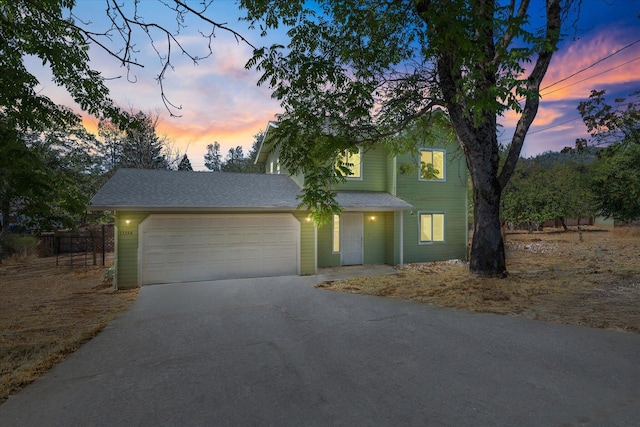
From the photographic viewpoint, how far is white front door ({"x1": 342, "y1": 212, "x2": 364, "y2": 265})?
13.3m

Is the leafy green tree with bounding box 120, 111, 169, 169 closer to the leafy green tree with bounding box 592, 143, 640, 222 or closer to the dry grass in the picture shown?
the dry grass

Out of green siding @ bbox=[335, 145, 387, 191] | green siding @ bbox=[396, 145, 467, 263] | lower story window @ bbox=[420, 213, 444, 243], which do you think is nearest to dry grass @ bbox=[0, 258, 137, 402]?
green siding @ bbox=[335, 145, 387, 191]

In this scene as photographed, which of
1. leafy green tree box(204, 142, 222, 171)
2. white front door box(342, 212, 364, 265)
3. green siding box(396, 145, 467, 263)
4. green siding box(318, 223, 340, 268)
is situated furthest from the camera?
leafy green tree box(204, 142, 222, 171)

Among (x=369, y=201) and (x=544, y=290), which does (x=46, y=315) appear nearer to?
(x=369, y=201)

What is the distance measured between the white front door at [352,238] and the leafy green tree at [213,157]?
159 ft

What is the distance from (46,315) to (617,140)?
74.2ft

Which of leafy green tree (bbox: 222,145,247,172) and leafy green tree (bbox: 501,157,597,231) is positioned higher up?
leafy green tree (bbox: 222,145,247,172)

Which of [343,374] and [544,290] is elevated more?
[544,290]

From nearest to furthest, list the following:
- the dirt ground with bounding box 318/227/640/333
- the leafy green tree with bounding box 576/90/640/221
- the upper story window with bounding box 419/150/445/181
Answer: the dirt ground with bounding box 318/227/640/333 → the leafy green tree with bounding box 576/90/640/221 → the upper story window with bounding box 419/150/445/181

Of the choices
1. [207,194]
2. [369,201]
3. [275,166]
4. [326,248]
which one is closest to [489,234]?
[369,201]

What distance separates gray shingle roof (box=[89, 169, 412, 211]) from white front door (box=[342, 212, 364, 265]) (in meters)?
0.98

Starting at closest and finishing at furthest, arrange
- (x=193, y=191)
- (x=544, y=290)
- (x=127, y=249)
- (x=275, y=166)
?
1. (x=544, y=290)
2. (x=127, y=249)
3. (x=193, y=191)
4. (x=275, y=166)

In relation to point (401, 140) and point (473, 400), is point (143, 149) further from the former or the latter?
point (473, 400)

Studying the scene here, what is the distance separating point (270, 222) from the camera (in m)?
11.2
